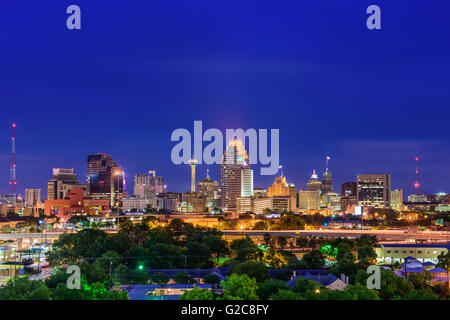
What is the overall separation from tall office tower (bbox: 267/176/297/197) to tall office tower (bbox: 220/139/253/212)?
25791 millimetres

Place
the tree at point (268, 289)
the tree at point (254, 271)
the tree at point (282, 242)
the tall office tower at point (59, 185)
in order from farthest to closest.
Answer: the tall office tower at point (59, 185), the tree at point (282, 242), the tree at point (254, 271), the tree at point (268, 289)

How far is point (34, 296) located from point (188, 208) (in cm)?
14270

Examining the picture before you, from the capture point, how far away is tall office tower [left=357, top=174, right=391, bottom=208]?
164875 mm

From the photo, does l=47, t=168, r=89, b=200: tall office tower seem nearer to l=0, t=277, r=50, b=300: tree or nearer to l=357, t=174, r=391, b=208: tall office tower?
l=357, t=174, r=391, b=208: tall office tower

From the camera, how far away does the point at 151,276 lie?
2916 centimetres

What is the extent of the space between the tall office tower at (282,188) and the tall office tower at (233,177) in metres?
25.8

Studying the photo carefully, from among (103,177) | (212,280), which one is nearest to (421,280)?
(212,280)

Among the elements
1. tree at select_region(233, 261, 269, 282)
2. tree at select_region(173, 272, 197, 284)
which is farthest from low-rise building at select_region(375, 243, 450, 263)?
tree at select_region(173, 272, 197, 284)

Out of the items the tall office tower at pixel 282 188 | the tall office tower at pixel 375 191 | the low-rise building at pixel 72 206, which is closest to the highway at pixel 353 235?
the low-rise building at pixel 72 206

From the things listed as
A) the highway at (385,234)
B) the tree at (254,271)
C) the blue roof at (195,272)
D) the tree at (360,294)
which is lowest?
the highway at (385,234)

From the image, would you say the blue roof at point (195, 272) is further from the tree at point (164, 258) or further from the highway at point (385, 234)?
the highway at point (385, 234)

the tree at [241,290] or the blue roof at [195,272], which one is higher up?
the tree at [241,290]

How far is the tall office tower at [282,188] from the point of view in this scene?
599 ft

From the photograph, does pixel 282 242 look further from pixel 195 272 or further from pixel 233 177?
pixel 233 177
